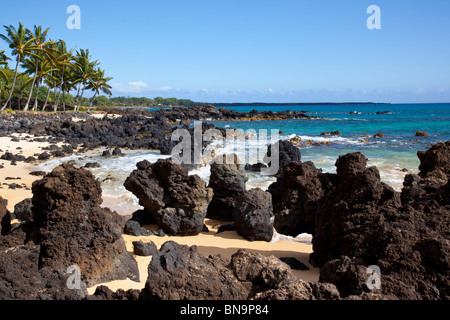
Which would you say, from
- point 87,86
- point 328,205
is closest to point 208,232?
point 328,205

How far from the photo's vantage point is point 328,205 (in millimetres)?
6094

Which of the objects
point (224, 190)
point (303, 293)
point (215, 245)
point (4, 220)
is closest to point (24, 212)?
point (4, 220)

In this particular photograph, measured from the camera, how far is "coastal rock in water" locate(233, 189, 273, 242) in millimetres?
7727

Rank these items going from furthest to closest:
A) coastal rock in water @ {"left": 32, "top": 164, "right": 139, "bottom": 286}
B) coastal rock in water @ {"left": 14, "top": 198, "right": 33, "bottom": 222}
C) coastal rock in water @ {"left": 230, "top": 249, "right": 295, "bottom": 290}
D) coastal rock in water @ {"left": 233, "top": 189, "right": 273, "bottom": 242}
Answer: coastal rock in water @ {"left": 233, "top": 189, "right": 273, "bottom": 242} < coastal rock in water @ {"left": 14, "top": 198, "right": 33, "bottom": 222} < coastal rock in water @ {"left": 32, "top": 164, "right": 139, "bottom": 286} < coastal rock in water @ {"left": 230, "top": 249, "right": 295, "bottom": 290}

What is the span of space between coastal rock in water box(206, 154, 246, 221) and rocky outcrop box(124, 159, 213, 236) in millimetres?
1357

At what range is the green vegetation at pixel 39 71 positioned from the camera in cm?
3581

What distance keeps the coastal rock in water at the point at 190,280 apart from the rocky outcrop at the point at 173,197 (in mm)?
3804

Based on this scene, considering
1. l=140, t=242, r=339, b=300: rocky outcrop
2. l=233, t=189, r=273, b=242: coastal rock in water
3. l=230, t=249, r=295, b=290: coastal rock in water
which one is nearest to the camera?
l=140, t=242, r=339, b=300: rocky outcrop

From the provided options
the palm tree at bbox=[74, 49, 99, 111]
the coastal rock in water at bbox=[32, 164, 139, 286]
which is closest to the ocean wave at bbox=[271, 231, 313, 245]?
the coastal rock in water at bbox=[32, 164, 139, 286]

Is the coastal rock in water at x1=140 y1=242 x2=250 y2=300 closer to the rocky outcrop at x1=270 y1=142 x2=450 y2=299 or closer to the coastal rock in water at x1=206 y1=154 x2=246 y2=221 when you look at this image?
the rocky outcrop at x1=270 y1=142 x2=450 y2=299

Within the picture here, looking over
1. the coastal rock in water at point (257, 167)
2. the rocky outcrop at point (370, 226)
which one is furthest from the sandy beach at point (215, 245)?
the coastal rock in water at point (257, 167)

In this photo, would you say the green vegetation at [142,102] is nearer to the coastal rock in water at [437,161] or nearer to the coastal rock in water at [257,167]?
the coastal rock in water at [257,167]

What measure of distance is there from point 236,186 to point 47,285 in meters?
6.06
